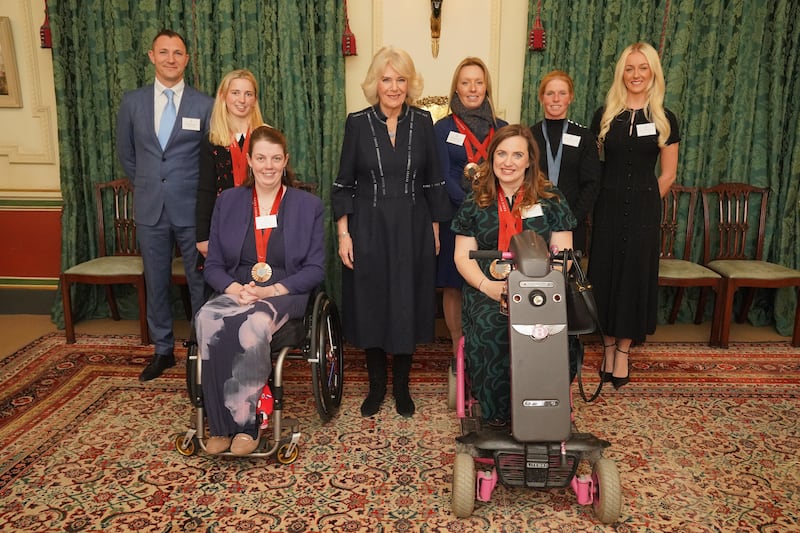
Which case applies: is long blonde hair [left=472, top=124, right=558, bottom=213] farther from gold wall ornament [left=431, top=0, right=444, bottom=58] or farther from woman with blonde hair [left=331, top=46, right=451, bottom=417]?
gold wall ornament [left=431, top=0, right=444, bottom=58]

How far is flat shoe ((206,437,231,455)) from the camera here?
2445mm

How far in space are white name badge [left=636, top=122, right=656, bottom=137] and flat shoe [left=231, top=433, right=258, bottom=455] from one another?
2.31 metres

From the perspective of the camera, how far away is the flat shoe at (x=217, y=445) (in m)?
2.45

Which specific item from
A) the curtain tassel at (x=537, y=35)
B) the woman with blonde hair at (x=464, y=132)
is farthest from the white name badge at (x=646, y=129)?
the curtain tassel at (x=537, y=35)

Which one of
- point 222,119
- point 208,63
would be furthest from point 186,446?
point 208,63

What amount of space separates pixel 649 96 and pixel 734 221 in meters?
1.70

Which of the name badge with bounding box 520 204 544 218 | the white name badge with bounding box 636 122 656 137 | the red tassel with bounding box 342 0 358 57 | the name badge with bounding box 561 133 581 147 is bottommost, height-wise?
the name badge with bounding box 520 204 544 218

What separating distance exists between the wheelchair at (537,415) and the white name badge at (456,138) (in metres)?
1.02

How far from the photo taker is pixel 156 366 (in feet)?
11.2

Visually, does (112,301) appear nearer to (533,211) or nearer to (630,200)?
(533,211)

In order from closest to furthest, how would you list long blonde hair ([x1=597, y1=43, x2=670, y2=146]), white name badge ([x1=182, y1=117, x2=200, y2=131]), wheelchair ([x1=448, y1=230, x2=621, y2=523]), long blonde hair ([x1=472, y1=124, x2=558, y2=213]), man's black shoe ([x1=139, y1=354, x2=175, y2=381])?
1. wheelchair ([x1=448, y1=230, x2=621, y2=523])
2. long blonde hair ([x1=472, y1=124, x2=558, y2=213])
3. long blonde hair ([x1=597, y1=43, x2=670, y2=146])
4. white name badge ([x1=182, y1=117, x2=200, y2=131])
5. man's black shoe ([x1=139, y1=354, x2=175, y2=381])

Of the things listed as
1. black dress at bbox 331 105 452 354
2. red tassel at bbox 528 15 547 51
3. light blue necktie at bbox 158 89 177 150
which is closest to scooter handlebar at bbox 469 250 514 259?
black dress at bbox 331 105 452 354

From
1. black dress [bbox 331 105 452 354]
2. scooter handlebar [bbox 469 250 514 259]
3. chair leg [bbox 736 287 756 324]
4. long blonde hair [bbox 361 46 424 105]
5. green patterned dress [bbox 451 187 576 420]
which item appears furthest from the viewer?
chair leg [bbox 736 287 756 324]

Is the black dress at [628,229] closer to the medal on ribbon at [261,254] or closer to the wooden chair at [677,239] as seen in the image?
the wooden chair at [677,239]
